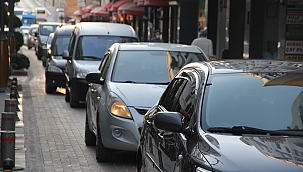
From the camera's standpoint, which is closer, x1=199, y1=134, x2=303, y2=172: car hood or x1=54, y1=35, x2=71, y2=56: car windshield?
x1=199, y1=134, x2=303, y2=172: car hood

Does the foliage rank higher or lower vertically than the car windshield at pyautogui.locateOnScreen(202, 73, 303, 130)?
lower

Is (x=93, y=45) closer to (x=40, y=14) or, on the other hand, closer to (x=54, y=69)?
(x=54, y=69)

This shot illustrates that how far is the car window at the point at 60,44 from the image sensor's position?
24.8 m

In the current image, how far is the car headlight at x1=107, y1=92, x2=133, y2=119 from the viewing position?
9.92 metres

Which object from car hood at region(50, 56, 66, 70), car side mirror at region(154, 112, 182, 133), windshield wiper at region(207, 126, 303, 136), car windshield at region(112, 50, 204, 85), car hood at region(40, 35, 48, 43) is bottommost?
car hood at region(40, 35, 48, 43)

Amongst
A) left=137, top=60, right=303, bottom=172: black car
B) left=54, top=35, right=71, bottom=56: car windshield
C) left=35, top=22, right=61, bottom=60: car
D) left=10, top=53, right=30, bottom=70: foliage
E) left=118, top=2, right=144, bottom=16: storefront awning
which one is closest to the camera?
left=137, top=60, right=303, bottom=172: black car

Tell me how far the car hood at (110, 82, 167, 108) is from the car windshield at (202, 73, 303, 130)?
12.4 feet

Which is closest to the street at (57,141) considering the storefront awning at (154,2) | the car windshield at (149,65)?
the car windshield at (149,65)

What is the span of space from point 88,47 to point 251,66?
12.2 meters

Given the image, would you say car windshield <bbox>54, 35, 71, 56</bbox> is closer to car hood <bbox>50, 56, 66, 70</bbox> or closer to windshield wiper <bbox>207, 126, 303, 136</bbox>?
car hood <bbox>50, 56, 66, 70</bbox>

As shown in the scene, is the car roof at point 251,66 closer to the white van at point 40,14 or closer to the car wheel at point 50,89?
the car wheel at point 50,89

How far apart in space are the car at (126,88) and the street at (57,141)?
303 mm

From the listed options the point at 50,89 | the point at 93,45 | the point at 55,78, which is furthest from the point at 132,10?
the point at 93,45

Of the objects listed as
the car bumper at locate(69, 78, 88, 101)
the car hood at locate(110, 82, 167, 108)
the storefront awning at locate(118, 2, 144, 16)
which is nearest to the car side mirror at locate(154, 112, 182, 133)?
the car hood at locate(110, 82, 167, 108)
